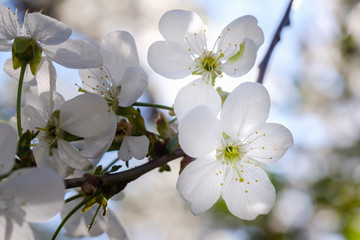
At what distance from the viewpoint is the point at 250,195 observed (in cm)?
73

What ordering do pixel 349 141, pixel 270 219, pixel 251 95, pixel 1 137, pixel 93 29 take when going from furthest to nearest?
pixel 93 29, pixel 349 141, pixel 270 219, pixel 251 95, pixel 1 137

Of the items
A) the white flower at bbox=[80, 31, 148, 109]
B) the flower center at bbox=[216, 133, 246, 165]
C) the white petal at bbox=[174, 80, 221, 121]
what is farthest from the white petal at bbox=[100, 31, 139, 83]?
the flower center at bbox=[216, 133, 246, 165]

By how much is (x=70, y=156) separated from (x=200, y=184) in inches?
9.0

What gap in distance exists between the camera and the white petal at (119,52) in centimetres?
74

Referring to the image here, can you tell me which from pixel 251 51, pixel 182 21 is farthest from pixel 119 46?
pixel 251 51

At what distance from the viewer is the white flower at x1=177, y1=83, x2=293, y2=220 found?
2.22 feet

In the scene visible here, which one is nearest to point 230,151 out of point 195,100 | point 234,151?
point 234,151

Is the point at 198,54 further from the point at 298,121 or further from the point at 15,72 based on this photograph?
the point at 298,121

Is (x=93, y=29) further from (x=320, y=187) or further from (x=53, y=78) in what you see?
(x=53, y=78)

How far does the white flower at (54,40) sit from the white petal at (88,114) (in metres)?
0.06

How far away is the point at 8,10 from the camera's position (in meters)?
0.76

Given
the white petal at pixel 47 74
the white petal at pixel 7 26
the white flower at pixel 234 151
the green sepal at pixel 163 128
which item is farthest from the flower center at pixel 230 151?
the white petal at pixel 7 26

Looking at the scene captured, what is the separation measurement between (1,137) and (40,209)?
0.11 metres

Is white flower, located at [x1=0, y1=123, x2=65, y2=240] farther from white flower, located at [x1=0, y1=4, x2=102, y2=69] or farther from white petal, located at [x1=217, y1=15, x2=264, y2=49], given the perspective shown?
white petal, located at [x1=217, y1=15, x2=264, y2=49]
